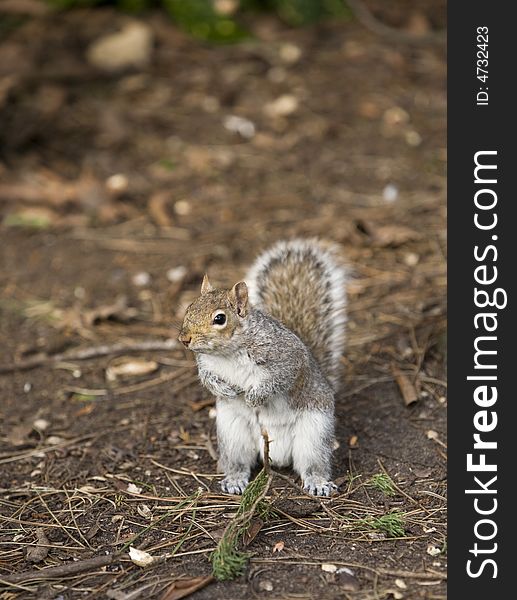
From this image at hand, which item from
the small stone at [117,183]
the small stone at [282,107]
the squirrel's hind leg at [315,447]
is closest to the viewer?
the squirrel's hind leg at [315,447]

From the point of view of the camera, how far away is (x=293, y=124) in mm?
6512

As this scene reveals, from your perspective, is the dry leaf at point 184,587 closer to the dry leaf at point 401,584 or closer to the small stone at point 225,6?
the dry leaf at point 401,584

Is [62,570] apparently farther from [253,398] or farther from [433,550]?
[433,550]

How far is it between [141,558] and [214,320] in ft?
2.41

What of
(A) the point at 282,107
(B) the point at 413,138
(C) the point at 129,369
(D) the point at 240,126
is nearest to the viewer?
(C) the point at 129,369

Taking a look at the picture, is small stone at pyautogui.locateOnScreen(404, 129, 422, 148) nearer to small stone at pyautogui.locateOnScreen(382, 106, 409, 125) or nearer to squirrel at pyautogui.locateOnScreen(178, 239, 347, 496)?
small stone at pyautogui.locateOnScreen(382, 106, 409, 125)

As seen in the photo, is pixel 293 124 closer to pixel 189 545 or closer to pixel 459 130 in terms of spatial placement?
pixel 459 130

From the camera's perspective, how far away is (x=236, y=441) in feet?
10.4

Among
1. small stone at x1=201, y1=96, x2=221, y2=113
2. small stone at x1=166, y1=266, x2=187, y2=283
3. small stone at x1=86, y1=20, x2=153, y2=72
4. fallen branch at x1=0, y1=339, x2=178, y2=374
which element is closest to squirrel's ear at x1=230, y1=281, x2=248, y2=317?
fallen branch at x1=0, y1=339, x2=178, y2=374

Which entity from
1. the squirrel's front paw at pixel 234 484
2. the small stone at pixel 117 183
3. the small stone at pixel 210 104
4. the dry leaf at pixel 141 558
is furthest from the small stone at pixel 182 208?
the dry leaf at pixel 141 558

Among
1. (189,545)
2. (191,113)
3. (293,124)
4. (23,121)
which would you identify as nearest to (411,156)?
(293,124)

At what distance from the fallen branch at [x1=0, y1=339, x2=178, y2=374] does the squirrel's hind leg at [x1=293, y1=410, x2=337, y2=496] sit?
1221 millimetres

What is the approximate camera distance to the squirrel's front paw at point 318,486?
10.1 feet

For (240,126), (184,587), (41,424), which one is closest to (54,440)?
(41,424)
